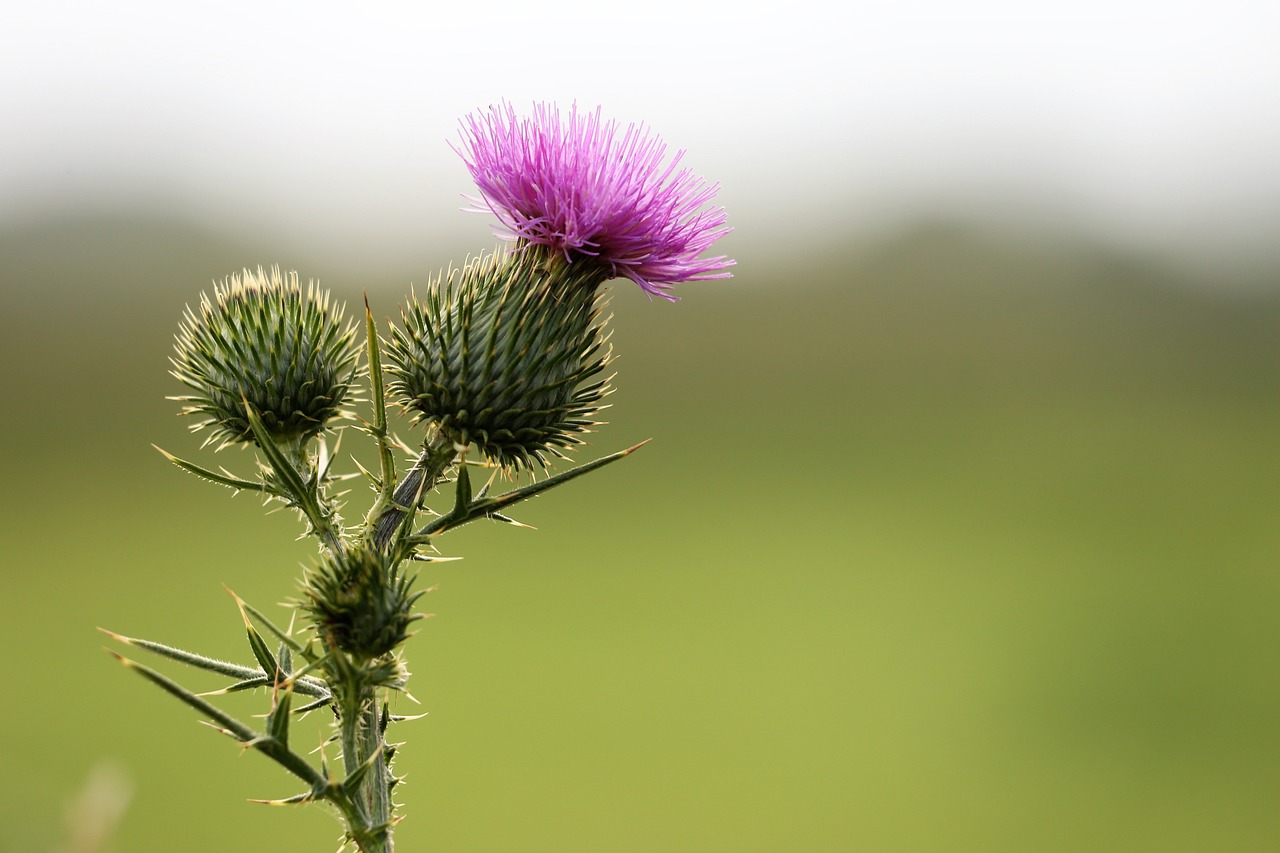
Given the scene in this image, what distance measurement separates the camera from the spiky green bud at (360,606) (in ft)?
7.08

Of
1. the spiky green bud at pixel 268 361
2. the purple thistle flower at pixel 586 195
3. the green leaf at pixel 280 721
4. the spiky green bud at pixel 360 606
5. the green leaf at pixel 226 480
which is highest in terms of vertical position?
the purple thistle flower at pixel 586 195

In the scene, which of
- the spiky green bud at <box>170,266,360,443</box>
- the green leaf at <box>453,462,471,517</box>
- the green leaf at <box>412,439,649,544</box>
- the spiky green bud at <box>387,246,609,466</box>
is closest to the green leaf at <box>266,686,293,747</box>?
the green leaf at <box>412,439,649,544</box>

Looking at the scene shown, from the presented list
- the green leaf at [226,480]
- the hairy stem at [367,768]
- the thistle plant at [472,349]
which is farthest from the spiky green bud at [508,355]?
the hairy stem at [367,768]

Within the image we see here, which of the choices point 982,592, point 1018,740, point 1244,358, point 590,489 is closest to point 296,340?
point 1018,740

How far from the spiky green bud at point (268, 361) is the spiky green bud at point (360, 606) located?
0.73m

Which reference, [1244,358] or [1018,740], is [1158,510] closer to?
[1244,358]

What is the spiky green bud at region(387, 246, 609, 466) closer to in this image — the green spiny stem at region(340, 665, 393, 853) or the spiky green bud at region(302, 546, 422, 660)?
the spiky green bud at region(302, 546, 422, 660)

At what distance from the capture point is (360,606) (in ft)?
7.11

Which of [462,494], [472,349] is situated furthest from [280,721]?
[472,349]

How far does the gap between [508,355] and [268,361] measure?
68 cm

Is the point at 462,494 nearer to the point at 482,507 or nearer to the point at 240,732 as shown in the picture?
the point at 482,507

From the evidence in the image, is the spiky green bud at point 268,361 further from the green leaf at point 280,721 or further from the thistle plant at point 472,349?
the green leaf at point 280,721

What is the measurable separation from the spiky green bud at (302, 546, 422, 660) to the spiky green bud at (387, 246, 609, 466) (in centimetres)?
59

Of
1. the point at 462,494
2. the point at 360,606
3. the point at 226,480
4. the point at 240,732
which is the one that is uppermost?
the point at 462,494
